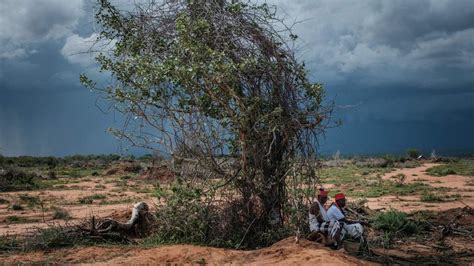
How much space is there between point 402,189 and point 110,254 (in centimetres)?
1624

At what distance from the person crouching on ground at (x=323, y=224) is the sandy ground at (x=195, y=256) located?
19.8 inches

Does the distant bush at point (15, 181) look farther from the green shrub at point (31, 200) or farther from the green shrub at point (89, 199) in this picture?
the green shrub at point (89, 199)

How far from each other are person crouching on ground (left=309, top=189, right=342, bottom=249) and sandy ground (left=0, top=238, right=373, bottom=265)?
1.65 feet

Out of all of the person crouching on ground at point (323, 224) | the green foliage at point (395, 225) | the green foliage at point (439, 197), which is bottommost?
the green foliage at point (395, 225)

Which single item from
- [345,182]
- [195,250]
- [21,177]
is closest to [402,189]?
[345,182]

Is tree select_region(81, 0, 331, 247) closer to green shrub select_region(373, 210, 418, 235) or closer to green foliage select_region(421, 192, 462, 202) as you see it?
green shrub select_region(373, 210, 418, 235)

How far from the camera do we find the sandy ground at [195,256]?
28.4 feet

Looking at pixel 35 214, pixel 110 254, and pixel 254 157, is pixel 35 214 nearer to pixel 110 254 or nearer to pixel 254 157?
pixel 110 254

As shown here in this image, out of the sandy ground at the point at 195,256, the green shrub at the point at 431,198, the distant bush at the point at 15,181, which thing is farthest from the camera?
the distant bush at the point at 15,181

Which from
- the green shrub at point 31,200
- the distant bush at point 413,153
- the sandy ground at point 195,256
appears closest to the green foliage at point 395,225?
the sandy ground at point 195,256

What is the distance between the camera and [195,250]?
31.9 feet

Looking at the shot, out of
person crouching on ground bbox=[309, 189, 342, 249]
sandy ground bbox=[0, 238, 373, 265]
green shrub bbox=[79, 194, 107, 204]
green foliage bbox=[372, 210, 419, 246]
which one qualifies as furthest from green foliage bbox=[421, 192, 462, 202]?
green shrub bbox=[79, 194, 107, 204]

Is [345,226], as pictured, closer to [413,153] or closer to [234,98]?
[234,98]

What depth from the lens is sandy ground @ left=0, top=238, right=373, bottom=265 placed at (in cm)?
866
